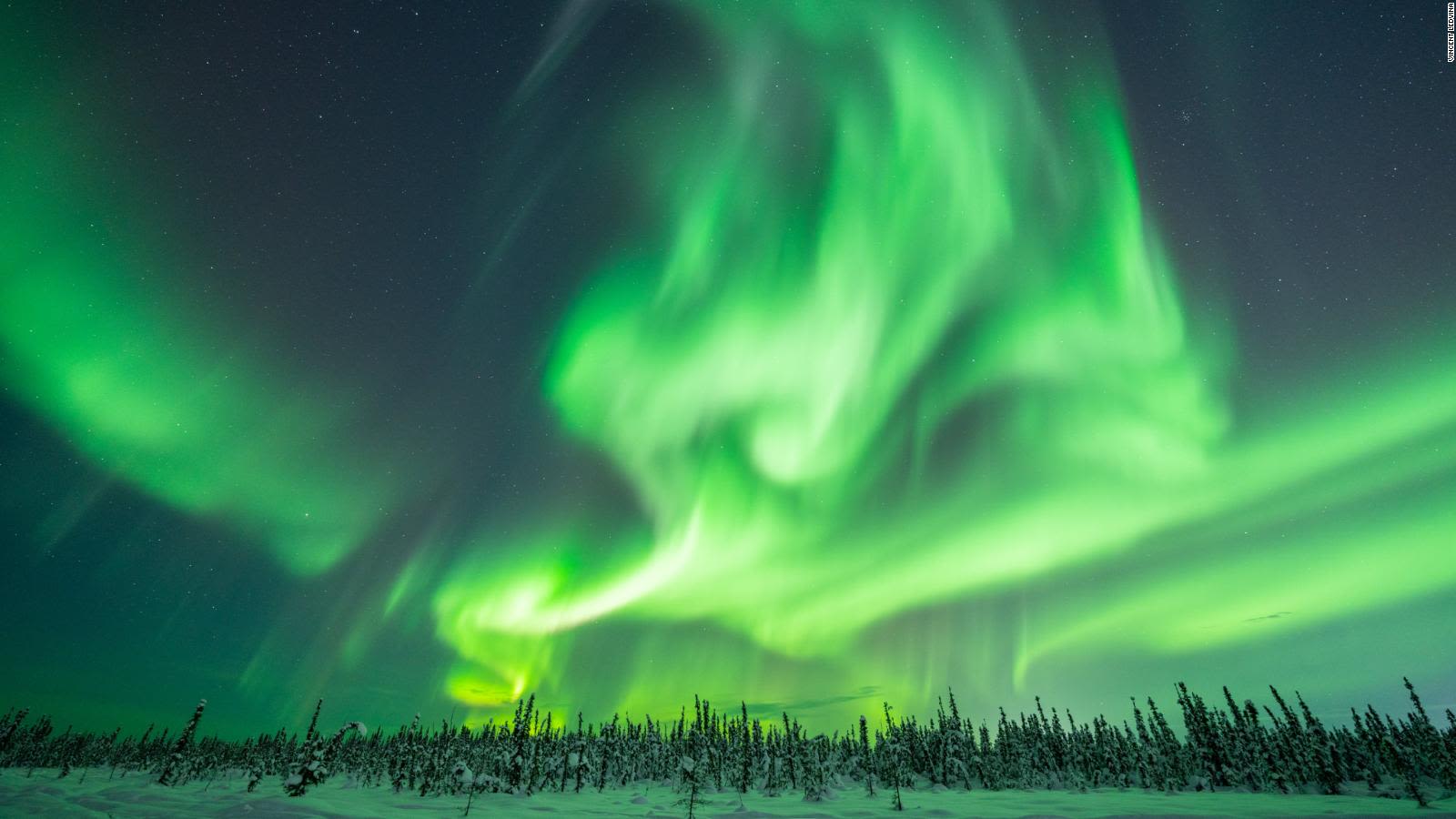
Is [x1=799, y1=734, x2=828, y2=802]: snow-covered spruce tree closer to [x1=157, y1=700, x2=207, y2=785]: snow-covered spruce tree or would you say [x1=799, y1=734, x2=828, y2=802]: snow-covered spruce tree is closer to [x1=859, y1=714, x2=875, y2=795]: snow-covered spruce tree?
[x1=859, y1=714, x2=875, y2=795]: snow-covered spruce tree

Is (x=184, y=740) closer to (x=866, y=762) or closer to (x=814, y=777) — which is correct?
(x=814, y=777)

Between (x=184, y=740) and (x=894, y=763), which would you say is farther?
(x=894, y=763)

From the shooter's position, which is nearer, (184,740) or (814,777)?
(184,740)

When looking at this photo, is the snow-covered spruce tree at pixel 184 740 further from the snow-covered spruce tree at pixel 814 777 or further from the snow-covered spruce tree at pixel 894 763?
the snow-covered spruce tree at pixel 894 763

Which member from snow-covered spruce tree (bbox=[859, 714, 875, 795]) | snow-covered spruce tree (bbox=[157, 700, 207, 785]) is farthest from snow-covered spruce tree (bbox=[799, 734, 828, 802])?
snow-covered spruce tree (bbox=[157, 700, 207, 785])

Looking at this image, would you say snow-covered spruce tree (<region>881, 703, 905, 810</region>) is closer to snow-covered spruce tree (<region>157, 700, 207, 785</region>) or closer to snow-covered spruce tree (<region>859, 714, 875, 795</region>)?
snow-covered spruce tree (<region>859, 714, 875, 795</region>)

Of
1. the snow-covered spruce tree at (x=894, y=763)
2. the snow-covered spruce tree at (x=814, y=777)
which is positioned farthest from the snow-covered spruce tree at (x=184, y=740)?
the snow-covered spruce tree at (x=894, y=763)

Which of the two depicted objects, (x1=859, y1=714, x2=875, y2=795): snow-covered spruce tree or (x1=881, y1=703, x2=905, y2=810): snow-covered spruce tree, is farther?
(x1=881, y1=703, x2=905, y2=810): snow-covered spruce tree

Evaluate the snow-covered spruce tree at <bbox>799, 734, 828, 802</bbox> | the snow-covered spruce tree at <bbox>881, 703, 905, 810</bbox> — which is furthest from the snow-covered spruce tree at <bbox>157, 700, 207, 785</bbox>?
the snow-covered spruce tree at <bbox>881, 703, 905, 810</bbox>

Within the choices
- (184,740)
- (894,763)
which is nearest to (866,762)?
(894,763)

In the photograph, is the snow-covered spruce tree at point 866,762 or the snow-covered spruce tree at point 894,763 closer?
the snow-covered spruce tree at point 866,762

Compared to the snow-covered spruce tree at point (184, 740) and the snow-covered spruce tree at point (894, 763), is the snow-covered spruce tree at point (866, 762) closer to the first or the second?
the snow-covered spruce tree at point (894, 763)

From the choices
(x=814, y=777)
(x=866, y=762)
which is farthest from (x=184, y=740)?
(x=866, y=762)

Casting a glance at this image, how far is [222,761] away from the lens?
15612 centimetres
